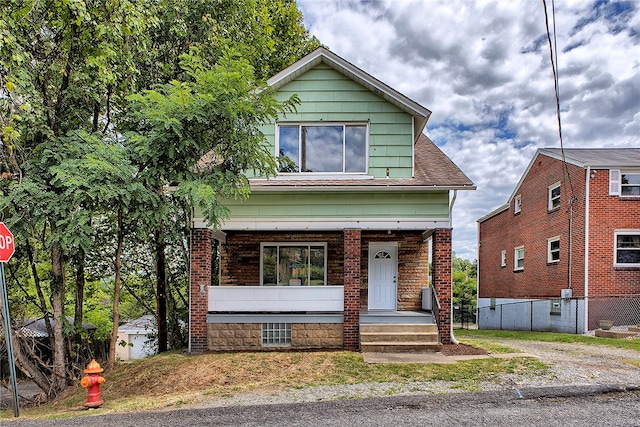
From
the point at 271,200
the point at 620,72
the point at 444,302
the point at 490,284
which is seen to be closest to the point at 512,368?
the point at 444,302

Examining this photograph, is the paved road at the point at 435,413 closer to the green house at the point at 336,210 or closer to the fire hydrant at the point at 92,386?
the fire hydrant at the point at 92,386

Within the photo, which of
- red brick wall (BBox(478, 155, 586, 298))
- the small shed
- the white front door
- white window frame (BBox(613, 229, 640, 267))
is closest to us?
the white front door

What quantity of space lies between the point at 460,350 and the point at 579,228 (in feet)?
30.1

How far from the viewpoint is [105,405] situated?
6617 mm

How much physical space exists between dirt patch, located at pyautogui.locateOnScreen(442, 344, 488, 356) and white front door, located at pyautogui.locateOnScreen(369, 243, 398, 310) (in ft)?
8.12

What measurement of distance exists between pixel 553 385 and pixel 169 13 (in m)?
11.9

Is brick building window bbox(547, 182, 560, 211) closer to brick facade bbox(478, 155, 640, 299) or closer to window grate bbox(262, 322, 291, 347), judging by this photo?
brick facade bbox(478, 155, 640, 299)

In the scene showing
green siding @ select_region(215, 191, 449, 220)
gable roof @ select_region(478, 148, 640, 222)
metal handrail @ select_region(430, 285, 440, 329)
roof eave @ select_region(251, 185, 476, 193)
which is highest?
gable roof @ select_region(478, 148, 640, 222)

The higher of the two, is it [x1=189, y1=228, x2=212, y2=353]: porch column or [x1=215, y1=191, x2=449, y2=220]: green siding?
[x1=215, y1=191, x2=449, y2=220]: green siding

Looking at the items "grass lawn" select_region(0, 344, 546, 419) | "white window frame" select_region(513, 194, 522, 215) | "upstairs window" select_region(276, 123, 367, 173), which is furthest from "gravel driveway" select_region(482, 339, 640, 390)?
"white window frame" select_region(513, 194, 522, 215)

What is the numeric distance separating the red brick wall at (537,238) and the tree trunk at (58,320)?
15713mm

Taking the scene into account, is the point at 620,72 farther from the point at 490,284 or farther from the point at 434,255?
the point at 490,284

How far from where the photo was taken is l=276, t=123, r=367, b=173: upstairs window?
11141 millimetres

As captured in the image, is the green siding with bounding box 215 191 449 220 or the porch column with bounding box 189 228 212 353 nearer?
the porch column with bounding box 189 228 212 353
